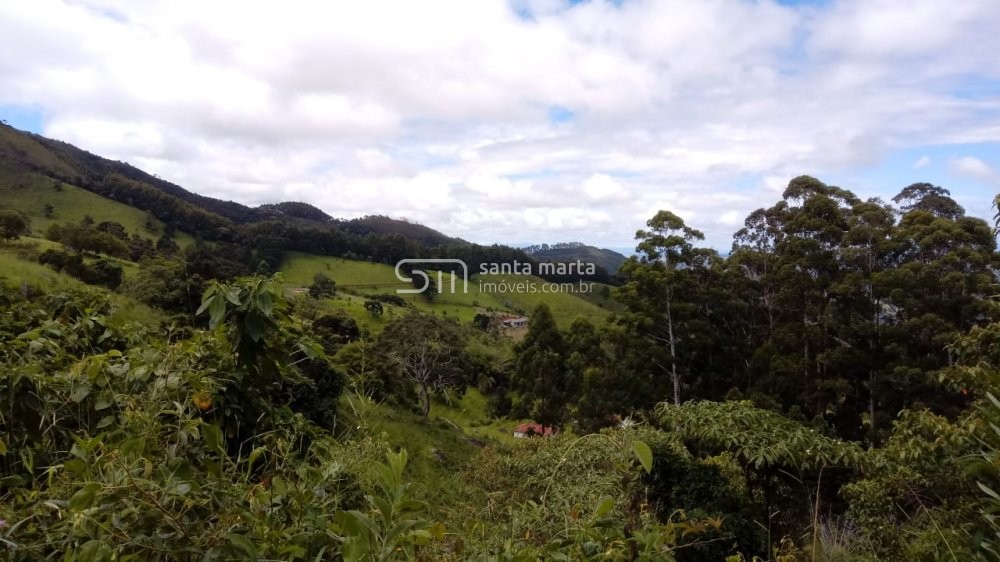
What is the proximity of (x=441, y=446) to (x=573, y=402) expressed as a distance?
443 centimetres

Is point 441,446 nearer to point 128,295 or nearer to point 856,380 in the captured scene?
point 128,295

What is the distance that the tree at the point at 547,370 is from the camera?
56.0ft

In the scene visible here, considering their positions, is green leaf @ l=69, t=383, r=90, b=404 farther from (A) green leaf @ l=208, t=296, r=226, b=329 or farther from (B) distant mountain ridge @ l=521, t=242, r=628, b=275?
(B) distant mountain ridge @ l=521, t=242, r=628, b=275

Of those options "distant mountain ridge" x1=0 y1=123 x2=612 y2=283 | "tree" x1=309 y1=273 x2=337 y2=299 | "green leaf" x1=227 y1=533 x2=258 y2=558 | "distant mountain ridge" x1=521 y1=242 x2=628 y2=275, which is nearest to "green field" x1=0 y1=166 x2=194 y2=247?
"distant mountain ridge" x1=0 y1=123 x2=612 y2=283

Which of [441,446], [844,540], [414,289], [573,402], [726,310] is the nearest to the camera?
[844,540]

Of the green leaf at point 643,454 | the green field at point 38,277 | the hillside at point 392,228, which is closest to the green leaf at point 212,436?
the green leaf at point 643,454

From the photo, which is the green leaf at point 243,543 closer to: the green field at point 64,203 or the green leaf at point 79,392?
the green leaf at point 79,392

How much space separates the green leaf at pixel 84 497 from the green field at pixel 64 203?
5144cm

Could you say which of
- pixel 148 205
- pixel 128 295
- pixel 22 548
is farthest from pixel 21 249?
pixel 148 205

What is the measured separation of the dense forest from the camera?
0.90 meters

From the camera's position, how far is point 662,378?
13.9 m

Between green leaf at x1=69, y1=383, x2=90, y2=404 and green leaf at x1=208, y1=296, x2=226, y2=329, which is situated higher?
green leaf at x1=208, y1=296, x2=226, y2=329

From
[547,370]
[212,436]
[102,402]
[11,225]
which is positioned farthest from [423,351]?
[212,436]

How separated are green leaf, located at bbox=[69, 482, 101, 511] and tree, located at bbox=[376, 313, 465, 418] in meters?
18.4
